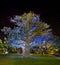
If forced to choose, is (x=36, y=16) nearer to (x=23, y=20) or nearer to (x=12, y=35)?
(x=23, y=20)

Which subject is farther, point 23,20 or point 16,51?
point 16,51

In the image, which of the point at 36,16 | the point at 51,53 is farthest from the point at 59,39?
the point at 36,16

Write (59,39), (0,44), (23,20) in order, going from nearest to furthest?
(23,20) → (59,39) → (0,44)

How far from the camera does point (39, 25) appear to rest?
32812mm

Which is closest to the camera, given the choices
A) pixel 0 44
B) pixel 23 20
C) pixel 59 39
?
pixel 23 20

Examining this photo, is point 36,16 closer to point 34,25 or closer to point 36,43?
point 34,25

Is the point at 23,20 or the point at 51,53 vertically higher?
the point at 23,20

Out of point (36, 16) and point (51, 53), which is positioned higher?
point (36, 16)

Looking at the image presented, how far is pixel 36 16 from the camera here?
3269cm

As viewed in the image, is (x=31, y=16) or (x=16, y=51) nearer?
(x=31, y=16)

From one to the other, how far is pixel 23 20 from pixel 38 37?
12.1 feet

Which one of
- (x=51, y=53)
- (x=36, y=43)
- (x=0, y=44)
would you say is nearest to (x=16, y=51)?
(x=0, y=44)

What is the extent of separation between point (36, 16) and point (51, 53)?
1532cm

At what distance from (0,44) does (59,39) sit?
42.2 ft
